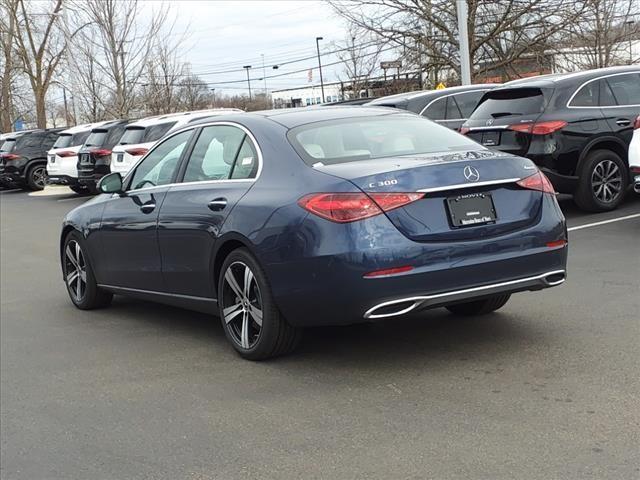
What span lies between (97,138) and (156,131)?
3.45 m

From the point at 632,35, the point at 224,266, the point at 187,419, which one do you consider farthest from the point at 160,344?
the point at 632,35

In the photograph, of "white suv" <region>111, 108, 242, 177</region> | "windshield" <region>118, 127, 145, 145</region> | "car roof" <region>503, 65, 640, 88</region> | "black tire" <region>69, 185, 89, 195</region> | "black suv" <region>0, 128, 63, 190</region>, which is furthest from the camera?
"black suv" <region>0, 128, 63, 190</region>

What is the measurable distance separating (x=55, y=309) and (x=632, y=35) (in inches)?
1087

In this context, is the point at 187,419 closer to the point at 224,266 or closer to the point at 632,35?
the point at 224,266

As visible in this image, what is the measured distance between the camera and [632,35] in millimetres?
30125

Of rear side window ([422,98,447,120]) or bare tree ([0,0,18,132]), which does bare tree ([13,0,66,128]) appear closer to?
bare tree ([0,0,18,132])

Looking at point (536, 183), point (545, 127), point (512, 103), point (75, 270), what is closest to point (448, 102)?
point (512, 103)

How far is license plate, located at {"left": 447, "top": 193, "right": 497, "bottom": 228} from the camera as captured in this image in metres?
4.70

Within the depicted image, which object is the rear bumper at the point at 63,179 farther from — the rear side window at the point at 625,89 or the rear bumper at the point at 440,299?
the rear bumper at the point at 440,299

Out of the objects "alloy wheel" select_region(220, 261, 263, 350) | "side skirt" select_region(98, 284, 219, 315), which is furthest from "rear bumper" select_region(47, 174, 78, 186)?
"alloy wheel" select_region(220, 261, 263, 350)

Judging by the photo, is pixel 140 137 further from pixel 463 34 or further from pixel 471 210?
pixel 471 210

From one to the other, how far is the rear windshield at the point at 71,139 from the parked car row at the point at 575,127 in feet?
48.1

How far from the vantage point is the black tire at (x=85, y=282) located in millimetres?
7324

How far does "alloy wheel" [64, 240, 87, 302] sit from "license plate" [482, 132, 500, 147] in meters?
5.39
